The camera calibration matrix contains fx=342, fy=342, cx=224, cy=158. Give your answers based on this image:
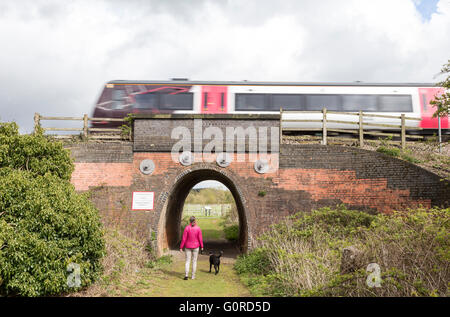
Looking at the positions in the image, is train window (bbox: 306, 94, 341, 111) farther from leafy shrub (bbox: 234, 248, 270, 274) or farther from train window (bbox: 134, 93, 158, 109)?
leafy shrub (bbox: 234, 248, 270, 274)

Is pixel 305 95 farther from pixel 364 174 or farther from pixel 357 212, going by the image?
pixel 357 212

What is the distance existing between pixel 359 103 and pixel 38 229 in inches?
550

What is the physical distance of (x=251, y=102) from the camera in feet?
50.9

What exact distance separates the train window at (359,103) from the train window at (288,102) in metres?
1.97

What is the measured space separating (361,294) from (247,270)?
4.12m

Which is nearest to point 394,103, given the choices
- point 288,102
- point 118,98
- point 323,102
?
point 323,102

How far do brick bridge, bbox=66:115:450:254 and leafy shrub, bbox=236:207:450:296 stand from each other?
5.37ft

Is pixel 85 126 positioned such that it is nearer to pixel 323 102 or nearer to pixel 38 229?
pixel 38 229

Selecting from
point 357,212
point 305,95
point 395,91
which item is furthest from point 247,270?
point 395,91

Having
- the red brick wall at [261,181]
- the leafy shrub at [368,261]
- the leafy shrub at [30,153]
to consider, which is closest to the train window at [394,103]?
the red brick wall at [261,181]

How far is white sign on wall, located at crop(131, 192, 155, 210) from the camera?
35.0 feet

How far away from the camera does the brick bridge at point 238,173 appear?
1056cm

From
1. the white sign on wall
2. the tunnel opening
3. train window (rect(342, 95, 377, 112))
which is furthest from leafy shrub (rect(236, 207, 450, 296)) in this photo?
train window (rect(342, 95, 377, 112))
